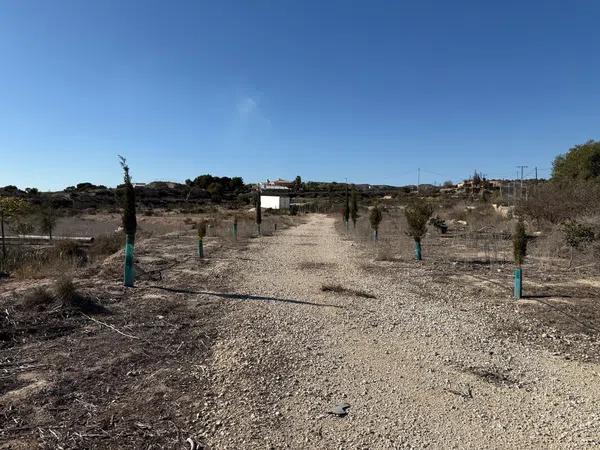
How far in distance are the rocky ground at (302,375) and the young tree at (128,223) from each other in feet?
1.88

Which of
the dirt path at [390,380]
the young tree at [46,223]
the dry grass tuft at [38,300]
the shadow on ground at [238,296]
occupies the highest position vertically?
the young tree at [46,223]

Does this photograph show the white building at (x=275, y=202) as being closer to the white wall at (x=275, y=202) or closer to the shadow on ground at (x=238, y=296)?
the white wall at (x=275, y=202)

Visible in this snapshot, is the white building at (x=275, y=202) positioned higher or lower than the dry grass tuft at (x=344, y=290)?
higher

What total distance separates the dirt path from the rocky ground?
0.9 inches

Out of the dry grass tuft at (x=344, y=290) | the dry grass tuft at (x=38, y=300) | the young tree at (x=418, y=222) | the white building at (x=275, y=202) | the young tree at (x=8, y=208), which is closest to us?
the dry grass tuft at (x=38, y=300)

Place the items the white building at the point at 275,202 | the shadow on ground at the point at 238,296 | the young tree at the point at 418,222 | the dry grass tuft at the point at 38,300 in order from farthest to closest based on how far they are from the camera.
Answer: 1. the white building at the point at 275,202
2. the young tree at the point at 418,222
3. the shadow on ground at the point at 238,296
4. the dry grass tuft at the point at 38,300

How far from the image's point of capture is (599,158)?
35.9 meters

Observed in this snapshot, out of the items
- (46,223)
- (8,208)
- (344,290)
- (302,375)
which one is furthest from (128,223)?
(46,223)

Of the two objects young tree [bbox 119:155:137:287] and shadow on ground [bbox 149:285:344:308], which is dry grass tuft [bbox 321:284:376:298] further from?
young tree [bbox 119:155:137:287]

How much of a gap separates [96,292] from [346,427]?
24.4 feet

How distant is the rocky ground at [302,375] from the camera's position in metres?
4.45

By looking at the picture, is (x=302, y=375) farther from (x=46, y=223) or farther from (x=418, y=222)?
(x=46, y=223)

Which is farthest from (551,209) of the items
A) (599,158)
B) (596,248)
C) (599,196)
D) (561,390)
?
(561,390)

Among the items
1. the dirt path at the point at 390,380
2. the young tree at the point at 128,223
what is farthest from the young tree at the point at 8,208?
the dirt path at the point at 390,380
